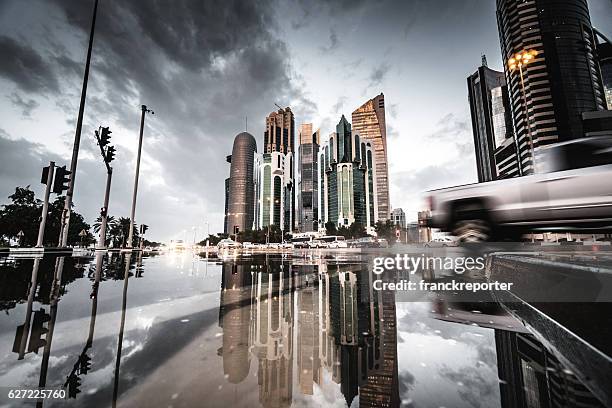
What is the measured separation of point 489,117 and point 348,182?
82.3m

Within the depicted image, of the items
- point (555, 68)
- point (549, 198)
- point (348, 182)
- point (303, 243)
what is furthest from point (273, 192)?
point (549, 198)

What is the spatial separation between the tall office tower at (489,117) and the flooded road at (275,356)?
136436mm

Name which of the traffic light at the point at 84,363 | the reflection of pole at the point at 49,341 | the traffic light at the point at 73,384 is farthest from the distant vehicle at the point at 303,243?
the traffic light at the point at 73,384

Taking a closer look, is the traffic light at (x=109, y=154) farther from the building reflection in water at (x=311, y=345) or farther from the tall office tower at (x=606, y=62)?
the tall office tower at (x=606, y=62)

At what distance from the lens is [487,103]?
448ft

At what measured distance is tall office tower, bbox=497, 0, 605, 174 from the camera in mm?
79312

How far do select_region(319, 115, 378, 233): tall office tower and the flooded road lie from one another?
154 meters

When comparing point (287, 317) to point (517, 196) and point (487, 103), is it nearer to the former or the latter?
point (517, 196)

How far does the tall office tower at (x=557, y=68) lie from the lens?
260ft

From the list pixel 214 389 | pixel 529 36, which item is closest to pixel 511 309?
pixel 214 389

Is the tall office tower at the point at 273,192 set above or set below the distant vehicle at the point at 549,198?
above

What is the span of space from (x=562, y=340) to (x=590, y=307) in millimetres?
Answer: 573

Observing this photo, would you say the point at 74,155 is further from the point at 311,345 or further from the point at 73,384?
the point at 311,345

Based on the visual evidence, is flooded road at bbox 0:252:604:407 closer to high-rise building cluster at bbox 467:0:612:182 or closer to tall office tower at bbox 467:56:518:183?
high-rise building cluster at bbox 467:0:612:182
